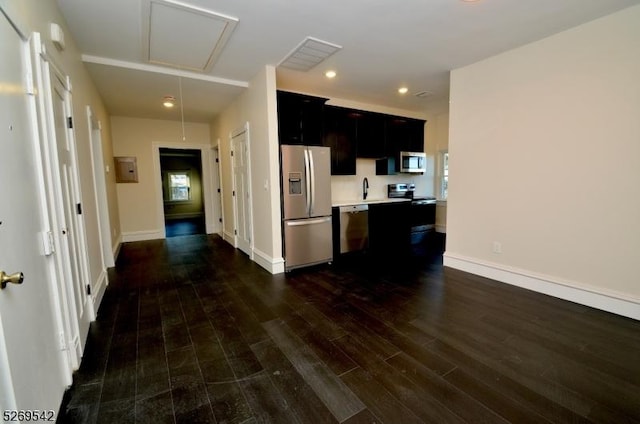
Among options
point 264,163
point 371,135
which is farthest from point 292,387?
point 371,135

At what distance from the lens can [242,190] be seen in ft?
16.1

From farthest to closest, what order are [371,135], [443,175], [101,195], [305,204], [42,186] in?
1. [443,175]
2. [371,135]
3. [101,195]
4. [305,204]
5. [42,186]

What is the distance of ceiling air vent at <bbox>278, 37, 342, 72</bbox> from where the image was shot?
9.67 ft

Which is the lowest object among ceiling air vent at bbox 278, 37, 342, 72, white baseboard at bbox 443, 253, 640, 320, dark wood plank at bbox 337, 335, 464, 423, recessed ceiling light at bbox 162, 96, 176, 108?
dark wood plank at bbox 337, 335, 464, 423

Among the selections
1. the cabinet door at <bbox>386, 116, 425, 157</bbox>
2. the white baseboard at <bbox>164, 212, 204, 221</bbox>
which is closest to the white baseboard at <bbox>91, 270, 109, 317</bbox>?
the cabinet door at <bbox>386, 116, 425, 157</bbox>

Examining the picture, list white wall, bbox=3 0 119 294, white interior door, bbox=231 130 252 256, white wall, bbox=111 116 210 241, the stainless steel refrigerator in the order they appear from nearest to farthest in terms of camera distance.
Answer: white wall, bbox=3 0 119 294 → the stainless steel refrigerator → white interior door, bbox=231 130 252 256 → white wall, bbox=111 116 210 241

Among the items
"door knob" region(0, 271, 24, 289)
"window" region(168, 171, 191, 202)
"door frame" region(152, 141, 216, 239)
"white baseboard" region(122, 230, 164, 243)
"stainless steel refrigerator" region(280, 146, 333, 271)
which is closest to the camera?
"door knob" region(0, 271, 24, 289)

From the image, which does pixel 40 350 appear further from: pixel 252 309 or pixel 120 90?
pixel 120 90

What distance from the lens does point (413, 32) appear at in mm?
2752

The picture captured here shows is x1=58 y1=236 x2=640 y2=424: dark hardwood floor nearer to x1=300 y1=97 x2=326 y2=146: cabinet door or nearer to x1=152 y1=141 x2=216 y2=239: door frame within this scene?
x1=300 y1=97 x2=326 y2=146: cabinet door

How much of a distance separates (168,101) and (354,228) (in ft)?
12.2

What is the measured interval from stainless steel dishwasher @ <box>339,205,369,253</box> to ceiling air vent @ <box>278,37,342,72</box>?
203 centimetres

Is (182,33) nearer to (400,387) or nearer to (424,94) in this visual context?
(400,387)

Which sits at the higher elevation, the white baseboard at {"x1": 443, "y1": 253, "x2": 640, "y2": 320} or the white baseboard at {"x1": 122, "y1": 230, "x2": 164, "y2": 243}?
the white baseboard at {"x1": 122, "y1": 230, "x2": 164, "y2": 243}
